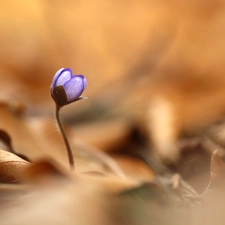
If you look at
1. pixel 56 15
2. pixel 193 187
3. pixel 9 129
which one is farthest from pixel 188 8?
pixel 193 187

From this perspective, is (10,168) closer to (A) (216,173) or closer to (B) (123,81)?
(A) (216,173)

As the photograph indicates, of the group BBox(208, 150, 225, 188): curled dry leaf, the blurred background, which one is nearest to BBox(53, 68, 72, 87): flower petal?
BBox(208, 150, 225, 188): curled dry leaf

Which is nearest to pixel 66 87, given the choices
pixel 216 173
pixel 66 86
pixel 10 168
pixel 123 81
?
pixel 66 86

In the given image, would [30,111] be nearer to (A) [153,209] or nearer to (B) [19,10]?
(A) [153,209]

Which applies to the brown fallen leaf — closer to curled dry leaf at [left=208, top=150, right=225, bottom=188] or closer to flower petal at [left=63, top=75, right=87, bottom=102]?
curled dry leaf at [left=208, top=150, right=225, bottom=188]

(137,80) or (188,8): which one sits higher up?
(188,8)

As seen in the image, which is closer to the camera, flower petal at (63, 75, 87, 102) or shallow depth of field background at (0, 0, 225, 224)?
flower petal at (63, 75, 87, 102)

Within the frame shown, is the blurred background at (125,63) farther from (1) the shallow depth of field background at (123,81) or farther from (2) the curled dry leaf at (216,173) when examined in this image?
(2) the curled dry leaf at (216,173)
